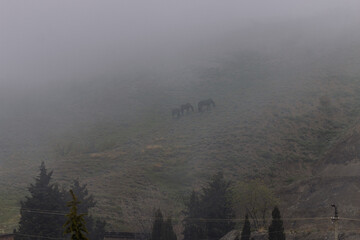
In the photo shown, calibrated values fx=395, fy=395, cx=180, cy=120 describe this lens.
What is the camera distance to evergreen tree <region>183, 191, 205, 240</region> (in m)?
31.1

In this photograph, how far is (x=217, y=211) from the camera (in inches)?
1308

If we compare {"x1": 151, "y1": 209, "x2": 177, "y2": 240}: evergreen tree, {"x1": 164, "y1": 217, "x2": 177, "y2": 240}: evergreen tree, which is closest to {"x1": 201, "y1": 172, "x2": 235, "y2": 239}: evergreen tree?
{"x1": 164, "y1": 217, "x2": 177, "y2": 240}: evergreen tree

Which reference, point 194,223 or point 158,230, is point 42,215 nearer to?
point 158,230

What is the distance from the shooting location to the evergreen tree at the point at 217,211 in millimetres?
32062

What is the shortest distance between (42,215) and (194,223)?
1198 cm

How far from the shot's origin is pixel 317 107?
56219 mm

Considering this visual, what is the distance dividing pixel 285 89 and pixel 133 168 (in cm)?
3181

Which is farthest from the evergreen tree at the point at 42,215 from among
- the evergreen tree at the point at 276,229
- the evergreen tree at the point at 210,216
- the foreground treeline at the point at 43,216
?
the evergreen tree at the point at 276,229

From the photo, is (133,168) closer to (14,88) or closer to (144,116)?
(144,116)

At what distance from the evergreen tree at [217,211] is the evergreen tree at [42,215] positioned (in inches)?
455

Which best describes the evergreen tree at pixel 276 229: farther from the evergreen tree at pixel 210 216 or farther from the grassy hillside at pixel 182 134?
the grassy hillside at pixel 182 134

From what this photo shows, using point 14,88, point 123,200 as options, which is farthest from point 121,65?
point 123,200

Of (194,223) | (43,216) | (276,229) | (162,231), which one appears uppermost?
(43,216)

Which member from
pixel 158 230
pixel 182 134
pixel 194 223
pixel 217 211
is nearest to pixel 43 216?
pixel 158 230
